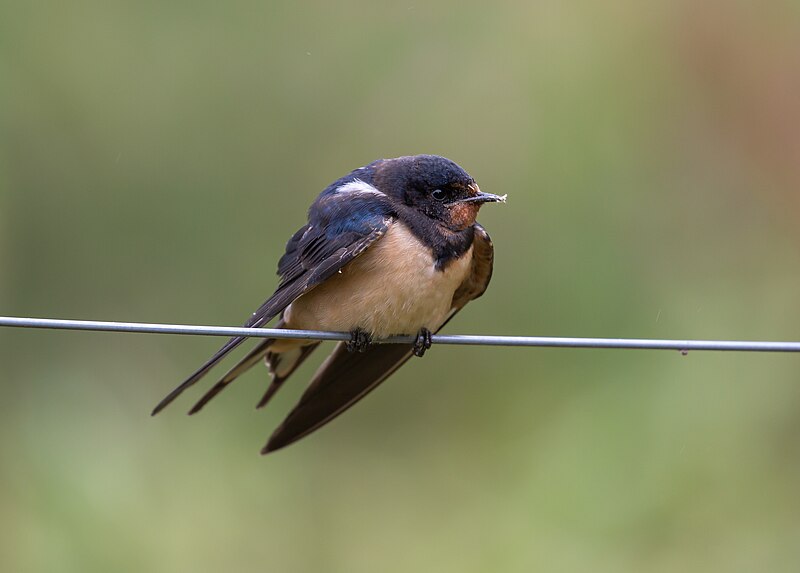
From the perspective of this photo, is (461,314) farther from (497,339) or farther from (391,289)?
(497,339)

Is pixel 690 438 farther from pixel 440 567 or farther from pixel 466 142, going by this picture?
pixel 466 142

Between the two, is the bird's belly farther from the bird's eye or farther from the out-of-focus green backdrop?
the out-of-focus green backdrop

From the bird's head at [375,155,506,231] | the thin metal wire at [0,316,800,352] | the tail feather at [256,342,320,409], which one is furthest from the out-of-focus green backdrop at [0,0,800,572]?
the thin metal wire at [0,316,800,352]

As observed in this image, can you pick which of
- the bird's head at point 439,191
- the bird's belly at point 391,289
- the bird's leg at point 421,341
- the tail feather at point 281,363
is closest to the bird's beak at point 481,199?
the bird's head at point 439,191

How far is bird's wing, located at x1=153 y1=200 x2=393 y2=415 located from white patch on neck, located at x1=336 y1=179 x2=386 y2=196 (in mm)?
63

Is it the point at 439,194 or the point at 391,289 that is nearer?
the point at 391,289

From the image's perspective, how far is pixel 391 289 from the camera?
2.75 meters

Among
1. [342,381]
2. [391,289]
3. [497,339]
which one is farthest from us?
[342,381]

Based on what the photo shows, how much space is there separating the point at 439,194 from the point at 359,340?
393 mm

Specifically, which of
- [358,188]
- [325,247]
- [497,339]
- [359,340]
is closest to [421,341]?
[359,340]

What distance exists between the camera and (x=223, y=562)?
387cm

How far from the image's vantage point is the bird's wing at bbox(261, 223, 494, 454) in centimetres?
303

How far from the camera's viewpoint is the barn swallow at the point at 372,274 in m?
2.77

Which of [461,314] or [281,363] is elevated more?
[281,363]
